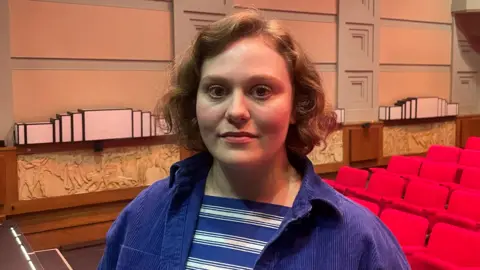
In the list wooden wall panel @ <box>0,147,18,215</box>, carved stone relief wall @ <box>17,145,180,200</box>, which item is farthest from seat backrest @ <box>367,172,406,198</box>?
wooden wall panel @ <box>0,147,18,215</box>

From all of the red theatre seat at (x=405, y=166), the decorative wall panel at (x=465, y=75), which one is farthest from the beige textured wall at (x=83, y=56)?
the decorative wall panel at (x=465, y=75)

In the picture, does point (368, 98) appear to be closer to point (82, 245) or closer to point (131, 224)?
point (82, 245)

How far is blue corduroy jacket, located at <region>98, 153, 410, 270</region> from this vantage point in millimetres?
331

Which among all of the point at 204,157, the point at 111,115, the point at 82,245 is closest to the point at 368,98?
the point at 111,115

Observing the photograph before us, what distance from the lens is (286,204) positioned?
368 millimetres

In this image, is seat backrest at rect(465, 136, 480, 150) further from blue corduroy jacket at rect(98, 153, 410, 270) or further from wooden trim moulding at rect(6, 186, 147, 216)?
blue corduroy jacket at rect(98, 153, 410, 270)

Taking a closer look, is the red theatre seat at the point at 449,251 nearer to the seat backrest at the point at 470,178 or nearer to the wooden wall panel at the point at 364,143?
the seat backrest at the point at 470,178

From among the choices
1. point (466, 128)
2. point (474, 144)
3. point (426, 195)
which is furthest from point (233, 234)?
point (466, 128)

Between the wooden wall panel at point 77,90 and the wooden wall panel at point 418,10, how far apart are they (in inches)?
53.8

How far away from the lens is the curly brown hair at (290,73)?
36 centimetres

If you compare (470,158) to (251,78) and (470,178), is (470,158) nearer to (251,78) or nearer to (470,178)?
(470,178)

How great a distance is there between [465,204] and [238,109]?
1.22 m

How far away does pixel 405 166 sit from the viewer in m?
1.99

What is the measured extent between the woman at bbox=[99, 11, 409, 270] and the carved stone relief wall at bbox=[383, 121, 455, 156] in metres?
2.45
